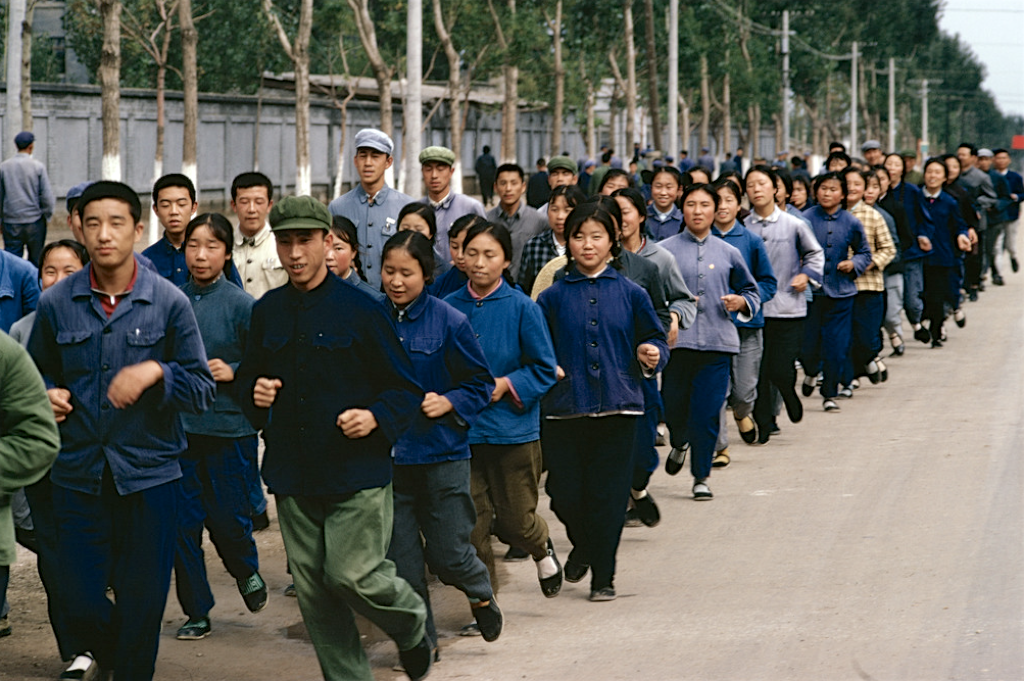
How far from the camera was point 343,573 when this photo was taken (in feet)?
17.6

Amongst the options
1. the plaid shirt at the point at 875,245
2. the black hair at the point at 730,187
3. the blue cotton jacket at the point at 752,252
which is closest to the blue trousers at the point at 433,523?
the blue cotton jacket at the point at 752,252

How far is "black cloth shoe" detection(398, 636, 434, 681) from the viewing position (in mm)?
5785

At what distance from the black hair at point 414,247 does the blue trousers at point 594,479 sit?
1403 millimetres

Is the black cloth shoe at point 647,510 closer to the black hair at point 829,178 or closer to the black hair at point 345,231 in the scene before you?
the black hair at point 345,231

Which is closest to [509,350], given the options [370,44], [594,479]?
[594,479]

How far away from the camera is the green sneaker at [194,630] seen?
6.74m

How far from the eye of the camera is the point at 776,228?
37.6 feet

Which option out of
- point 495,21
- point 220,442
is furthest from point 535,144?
point 220,442

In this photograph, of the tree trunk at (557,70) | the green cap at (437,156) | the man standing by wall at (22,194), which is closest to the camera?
the green cap at (437,156)

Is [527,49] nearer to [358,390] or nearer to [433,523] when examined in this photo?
[433,523]

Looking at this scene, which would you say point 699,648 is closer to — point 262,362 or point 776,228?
point 262,362

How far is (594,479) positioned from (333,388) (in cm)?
222

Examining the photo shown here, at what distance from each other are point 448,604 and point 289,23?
51275 millimetres

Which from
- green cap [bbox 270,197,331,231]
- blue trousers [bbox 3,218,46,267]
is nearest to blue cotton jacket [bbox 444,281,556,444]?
green cap [bbox 270,197,331,231]
